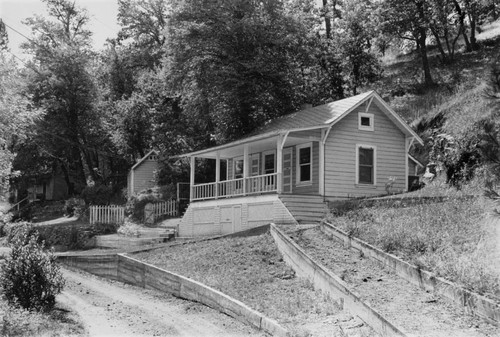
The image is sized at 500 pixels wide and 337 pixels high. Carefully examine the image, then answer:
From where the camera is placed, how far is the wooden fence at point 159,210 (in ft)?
107

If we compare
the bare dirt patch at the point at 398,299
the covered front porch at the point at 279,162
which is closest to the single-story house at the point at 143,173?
the covered front porch at the point at 279,162

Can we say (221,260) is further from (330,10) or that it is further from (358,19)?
(330,10)

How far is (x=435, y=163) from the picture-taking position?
2416cm

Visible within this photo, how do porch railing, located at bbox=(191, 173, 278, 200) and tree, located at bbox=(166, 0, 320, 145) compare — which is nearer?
porch railing, located at bbox=(191, 173, 278, 200)

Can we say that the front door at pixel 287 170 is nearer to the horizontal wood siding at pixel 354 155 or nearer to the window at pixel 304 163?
the window at pixel 304 163

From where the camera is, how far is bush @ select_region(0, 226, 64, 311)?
1280cm

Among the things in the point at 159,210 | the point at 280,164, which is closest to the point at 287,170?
the point at 280,164

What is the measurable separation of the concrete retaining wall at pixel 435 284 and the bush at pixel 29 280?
24.1 feet

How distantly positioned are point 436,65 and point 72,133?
28.3 m

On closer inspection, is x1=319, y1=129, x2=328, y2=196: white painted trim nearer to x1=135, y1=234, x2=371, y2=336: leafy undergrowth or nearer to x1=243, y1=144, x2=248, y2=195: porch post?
x1=243, y1=144, x2=248, y2=195: porch post

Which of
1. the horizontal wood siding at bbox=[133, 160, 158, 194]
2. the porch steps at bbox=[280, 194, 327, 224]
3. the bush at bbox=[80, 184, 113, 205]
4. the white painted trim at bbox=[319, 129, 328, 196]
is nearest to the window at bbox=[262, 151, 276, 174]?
the white painted trim at bbox=[319, 129, 328, 196]

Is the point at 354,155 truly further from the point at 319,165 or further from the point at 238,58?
the point at 238,58

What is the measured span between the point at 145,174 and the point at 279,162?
839 inches

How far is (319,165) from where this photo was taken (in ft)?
72.5
